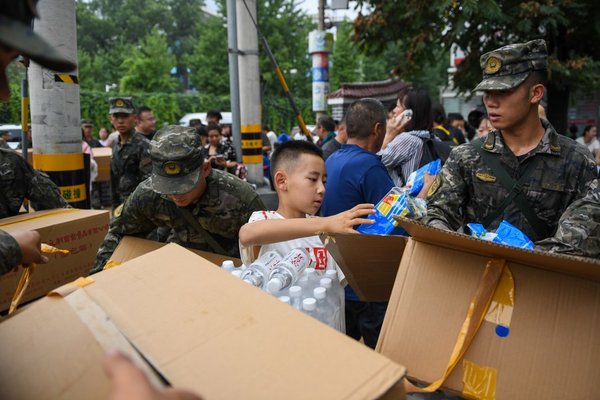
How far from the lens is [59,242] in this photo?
8.39 ft

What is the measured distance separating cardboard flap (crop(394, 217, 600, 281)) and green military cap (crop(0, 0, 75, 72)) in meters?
0.96

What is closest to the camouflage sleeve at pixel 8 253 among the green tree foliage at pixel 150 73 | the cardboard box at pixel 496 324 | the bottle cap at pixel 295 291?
the bottle cap at pixel 295 291

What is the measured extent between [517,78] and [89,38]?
47.0 m

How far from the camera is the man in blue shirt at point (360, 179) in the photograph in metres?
2.56

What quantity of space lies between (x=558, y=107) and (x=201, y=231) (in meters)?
8.55

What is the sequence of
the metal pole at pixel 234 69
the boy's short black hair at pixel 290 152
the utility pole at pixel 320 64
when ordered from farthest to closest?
the utility pole at pixel 320 64
the metal pole at pixel 234 69
the boy's short black hair at pixel 290 152

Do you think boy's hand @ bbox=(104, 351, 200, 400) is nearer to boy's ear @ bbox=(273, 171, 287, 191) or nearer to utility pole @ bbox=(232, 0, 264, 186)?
boy's ear @ bbox=(273, 171, 287, 191)

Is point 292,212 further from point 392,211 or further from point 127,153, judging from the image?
point 127,153

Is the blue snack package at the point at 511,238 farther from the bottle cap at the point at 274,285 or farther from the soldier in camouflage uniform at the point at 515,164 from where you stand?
the bottle cap at the point at 274,285

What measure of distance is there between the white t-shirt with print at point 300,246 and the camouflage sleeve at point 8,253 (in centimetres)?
98

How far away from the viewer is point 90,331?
1.14m

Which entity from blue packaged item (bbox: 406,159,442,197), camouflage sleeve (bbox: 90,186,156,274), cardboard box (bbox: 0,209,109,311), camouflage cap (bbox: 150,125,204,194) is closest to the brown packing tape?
blue packaged item (bbox: 406,159,442,197)

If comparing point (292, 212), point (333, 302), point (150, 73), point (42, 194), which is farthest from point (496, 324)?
A: point (150, 73)

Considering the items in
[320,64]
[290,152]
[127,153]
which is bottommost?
[127,153]
